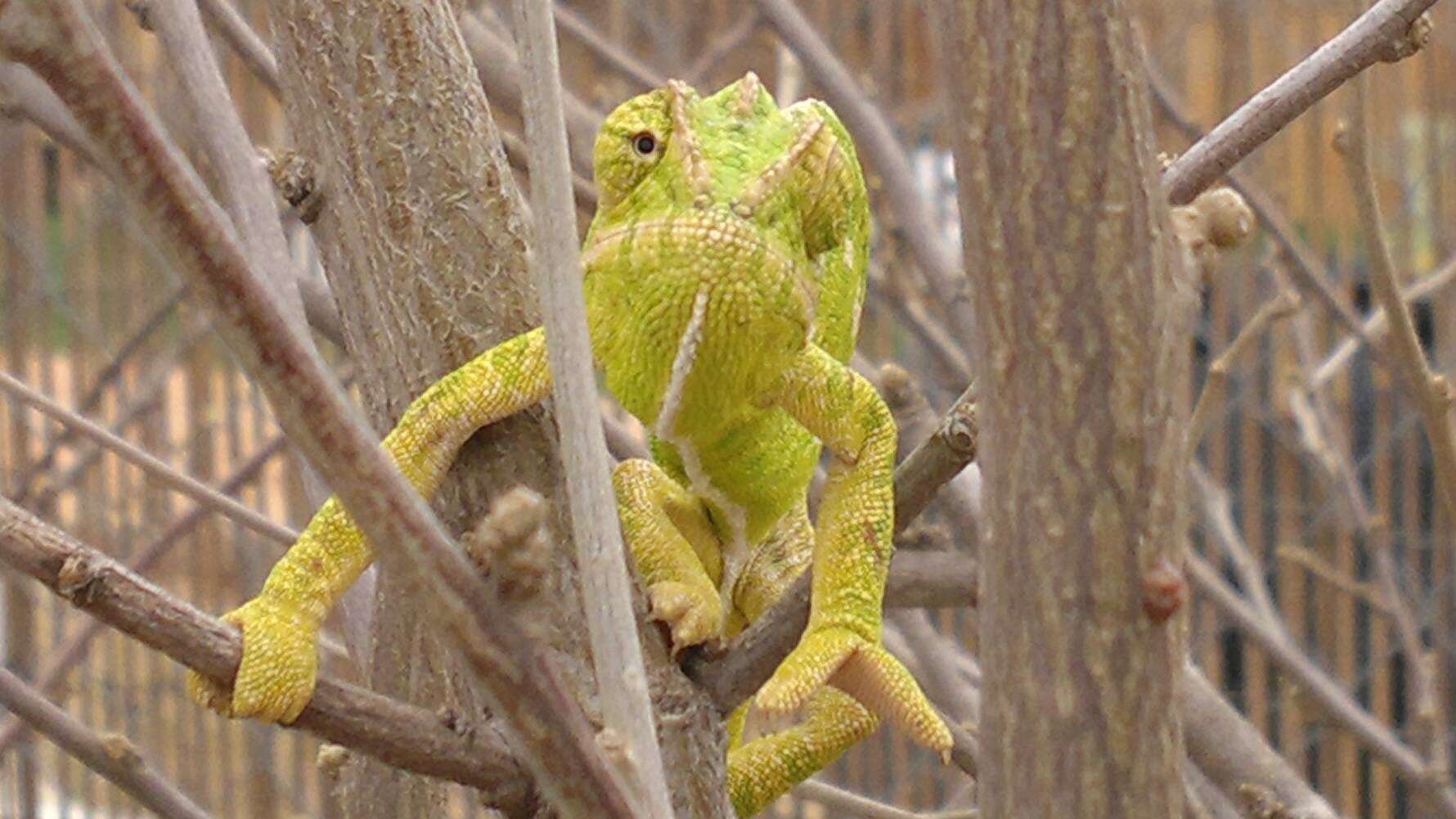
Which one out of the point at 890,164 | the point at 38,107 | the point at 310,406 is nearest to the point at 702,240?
the point at 310,406

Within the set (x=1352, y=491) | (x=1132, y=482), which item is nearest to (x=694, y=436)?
(x=1132, y=482)

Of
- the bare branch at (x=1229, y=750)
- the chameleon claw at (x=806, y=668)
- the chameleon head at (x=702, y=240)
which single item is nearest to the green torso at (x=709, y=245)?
the chameleon head at (x=702, y=240)

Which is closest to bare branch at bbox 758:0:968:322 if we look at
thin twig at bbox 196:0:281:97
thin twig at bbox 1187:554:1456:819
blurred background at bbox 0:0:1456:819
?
thin twig at bbox 1187:554:1456:819

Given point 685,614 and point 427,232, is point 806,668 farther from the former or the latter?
point 427,232

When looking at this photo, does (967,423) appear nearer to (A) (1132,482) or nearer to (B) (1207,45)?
(A) (1132,482)

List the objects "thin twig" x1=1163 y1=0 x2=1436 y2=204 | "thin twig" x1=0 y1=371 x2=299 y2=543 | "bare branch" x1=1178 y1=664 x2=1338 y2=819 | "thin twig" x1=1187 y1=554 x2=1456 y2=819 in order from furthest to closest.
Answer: "thin twig" x1=1187 y1=554 x2=1456 y2=819 < "bare branch" x1=1178 y1=664 x2=1338 y2=819 < "thin twig" x1=0 y1=371 x2=299 y2=543 < "thin twig" x1=1163 y1=0 x2=1436 y2=204

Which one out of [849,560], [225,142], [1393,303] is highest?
[225,142]

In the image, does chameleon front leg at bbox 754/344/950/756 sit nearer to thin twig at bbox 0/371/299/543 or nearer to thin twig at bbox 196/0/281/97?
thin twig at bbox 0/371/299/543
